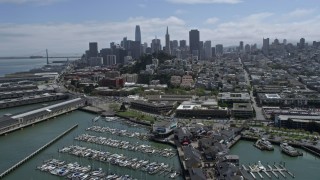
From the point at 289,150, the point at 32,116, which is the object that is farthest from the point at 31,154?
the point at 289,150

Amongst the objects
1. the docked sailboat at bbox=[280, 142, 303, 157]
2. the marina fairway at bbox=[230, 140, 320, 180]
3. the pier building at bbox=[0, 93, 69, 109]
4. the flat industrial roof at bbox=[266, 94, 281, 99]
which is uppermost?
the flat industrial roof at bbox=[266, 94, 281, 99]

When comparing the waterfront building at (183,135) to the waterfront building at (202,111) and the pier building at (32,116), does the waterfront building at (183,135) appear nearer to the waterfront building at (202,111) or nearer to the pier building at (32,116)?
the waterfront building at (202,111)

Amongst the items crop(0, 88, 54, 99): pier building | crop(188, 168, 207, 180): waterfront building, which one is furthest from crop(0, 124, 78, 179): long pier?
crop(0, 88, 54, 99): pier building

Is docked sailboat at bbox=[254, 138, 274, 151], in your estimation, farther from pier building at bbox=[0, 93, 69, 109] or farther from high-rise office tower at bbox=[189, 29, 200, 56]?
high-rise office tower at bbox=[189, 29, 200, 56]

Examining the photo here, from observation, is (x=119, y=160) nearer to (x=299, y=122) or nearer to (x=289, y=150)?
(x=289, y=150)

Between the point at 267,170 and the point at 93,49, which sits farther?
the point at 93,49

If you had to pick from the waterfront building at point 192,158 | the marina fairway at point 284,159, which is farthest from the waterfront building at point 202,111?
the waterfront building at point 192,158
